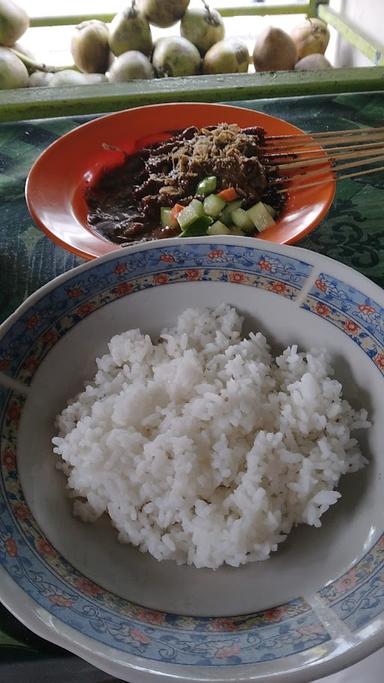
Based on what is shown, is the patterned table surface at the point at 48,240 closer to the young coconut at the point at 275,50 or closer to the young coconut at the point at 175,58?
the young coconut at the point at 175,58

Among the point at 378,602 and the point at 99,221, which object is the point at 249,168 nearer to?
the point at 99,221

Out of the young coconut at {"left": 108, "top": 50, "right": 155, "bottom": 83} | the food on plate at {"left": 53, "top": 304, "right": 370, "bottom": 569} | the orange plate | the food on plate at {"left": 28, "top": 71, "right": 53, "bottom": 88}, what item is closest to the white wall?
the young coconut at {"left": 108, "top": 50, "right": 155, "bottom": 83}

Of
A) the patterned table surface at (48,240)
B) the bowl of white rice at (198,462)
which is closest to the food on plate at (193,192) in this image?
the patterned table surface at (48,240)

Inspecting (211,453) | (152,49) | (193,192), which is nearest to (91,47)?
(152,49)

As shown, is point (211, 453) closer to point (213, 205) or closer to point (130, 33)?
point (213, 205)

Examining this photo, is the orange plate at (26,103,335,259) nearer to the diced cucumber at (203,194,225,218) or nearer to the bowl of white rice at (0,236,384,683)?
the diced cucumber at (203,194,225,218)
